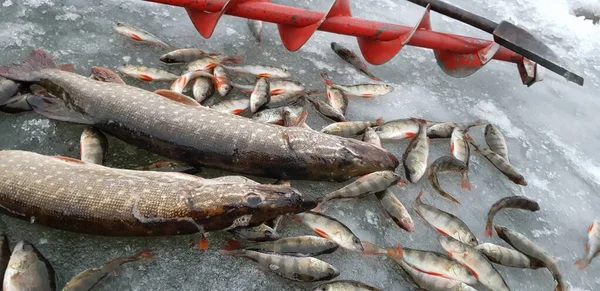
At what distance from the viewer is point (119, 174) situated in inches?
123

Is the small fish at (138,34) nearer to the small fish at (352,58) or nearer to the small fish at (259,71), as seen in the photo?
the small fish at (259,71)

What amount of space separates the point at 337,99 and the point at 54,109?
231 cm

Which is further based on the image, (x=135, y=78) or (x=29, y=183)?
(x=135, y=78)

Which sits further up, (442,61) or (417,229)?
(442,61)

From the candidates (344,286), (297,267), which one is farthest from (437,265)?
(297,267)

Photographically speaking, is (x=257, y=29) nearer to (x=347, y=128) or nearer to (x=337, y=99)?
(x=337, y=99)

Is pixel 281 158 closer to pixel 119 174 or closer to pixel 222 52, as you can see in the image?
pixel 119 174

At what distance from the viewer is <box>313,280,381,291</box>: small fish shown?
298 centimetres

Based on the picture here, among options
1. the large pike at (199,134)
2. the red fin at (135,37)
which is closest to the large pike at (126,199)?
the large pike at (199,134)

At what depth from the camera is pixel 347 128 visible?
4.11 m

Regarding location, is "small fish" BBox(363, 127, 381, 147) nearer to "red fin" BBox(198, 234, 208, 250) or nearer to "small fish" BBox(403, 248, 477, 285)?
"small fish" BBox(403, 248, 477, 285)

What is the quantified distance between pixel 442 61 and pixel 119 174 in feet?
11.0

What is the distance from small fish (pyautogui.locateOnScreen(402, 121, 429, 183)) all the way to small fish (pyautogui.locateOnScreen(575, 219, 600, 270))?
1.34m

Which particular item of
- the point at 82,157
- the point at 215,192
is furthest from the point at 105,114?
the point at 215,192
